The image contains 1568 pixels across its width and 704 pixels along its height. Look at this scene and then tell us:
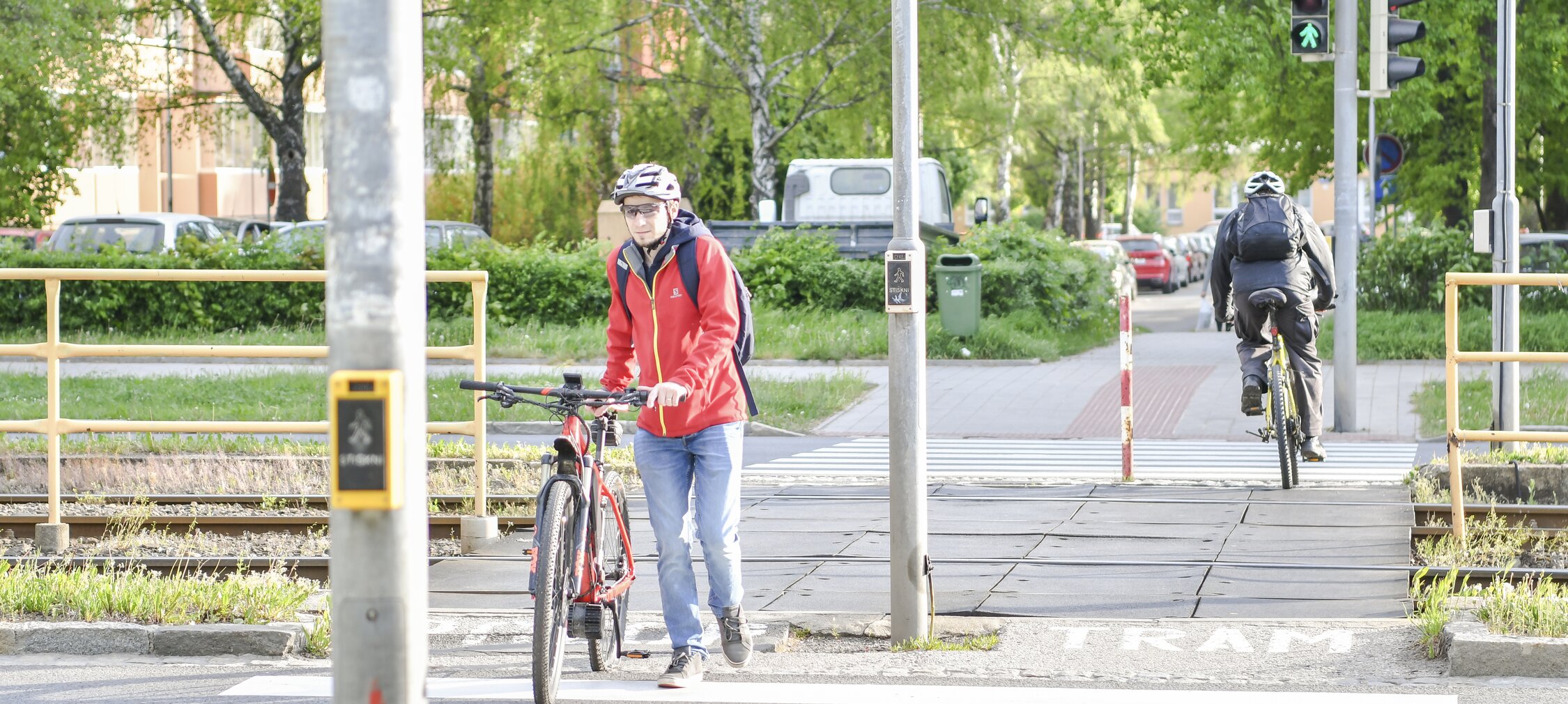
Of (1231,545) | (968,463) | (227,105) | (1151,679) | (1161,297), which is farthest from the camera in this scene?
(1161,297)

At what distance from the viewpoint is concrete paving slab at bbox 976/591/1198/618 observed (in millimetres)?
7402

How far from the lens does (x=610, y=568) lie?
6.43 metres

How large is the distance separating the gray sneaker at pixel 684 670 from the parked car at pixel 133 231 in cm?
1912

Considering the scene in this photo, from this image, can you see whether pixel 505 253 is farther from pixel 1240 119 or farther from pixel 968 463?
pixel 1240 119

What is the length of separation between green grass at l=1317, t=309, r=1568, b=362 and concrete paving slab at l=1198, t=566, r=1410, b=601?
10.8 m

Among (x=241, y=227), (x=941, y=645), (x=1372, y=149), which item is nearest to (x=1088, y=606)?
(x=941, y=645)

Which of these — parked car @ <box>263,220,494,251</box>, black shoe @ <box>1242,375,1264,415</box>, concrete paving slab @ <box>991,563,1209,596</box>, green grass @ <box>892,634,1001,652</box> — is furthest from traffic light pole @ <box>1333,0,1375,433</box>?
parked car @ <box>263,220,494,251</box>

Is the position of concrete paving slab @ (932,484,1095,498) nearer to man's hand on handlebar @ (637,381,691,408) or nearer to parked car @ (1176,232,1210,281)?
man's hand on handlebar @ (637,381,691,408)

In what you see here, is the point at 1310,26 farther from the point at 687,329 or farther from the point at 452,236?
the point at 452,236

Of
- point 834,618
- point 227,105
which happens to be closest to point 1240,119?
point 227,105

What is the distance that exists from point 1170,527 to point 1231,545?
24.0 inches

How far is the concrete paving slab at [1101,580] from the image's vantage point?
7906 mm

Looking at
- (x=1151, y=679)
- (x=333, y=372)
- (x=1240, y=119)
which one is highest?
(x=1240, y=119)

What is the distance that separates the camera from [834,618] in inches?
283
